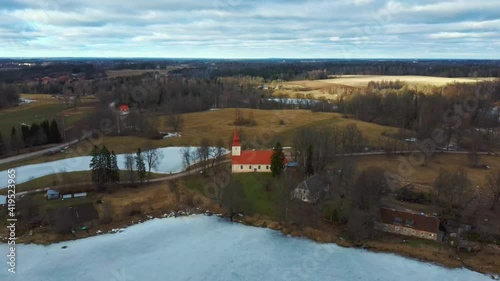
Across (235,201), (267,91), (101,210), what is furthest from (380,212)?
(267,91)

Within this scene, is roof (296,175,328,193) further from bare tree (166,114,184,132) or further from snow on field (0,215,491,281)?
bare tree (166,114,184,132)

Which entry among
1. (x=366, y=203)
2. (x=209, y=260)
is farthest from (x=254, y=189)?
(x=209, y=260)

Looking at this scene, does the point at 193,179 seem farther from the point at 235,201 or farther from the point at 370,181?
the point at 370,181

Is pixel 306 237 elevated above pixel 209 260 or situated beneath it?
elevated above

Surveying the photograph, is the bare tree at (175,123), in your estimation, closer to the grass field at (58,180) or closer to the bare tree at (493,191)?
the grass field at (58,180)

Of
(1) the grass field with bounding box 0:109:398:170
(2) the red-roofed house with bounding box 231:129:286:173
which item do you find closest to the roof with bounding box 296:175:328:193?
(2) the red-roofed house with bounding box 231:129:286:173

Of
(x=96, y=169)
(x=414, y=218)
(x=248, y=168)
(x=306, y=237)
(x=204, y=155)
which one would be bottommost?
(x=306, y=237)

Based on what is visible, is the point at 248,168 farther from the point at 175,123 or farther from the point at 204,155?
the point at 175,123
